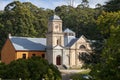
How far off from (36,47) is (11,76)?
3604cm

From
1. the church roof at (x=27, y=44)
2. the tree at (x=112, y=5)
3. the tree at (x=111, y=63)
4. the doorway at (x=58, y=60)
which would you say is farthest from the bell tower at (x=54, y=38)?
the tree at (x=111, y=63)

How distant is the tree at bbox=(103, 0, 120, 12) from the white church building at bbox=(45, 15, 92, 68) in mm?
28021

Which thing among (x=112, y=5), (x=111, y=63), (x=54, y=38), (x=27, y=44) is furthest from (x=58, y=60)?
(x=111, y=63)

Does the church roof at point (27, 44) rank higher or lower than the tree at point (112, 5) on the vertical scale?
lower

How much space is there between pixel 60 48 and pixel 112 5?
30.1 meters

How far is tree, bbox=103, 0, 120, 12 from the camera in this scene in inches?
1613

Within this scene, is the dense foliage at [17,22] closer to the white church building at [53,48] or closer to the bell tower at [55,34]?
the white church building at [53,48]

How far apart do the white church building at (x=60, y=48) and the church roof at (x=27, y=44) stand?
186cm

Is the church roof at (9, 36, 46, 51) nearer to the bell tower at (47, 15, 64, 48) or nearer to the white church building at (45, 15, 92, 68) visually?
the white church building at (45, 15, 92, 68)

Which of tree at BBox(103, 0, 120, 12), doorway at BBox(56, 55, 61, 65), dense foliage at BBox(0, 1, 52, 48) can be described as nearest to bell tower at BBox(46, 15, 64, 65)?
doorway at BBox(56, 55, 61, 65)

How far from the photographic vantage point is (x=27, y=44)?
71.9 meters

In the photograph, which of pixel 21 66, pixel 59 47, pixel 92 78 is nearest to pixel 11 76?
pixel 21 66

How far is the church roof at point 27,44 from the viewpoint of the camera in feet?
232

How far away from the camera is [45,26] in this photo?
91.4m
